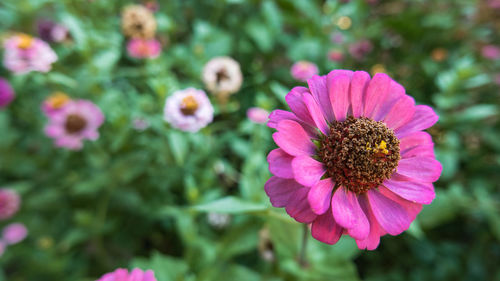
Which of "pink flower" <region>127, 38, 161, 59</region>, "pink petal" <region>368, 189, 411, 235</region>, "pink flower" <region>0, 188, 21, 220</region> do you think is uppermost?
"pink flower" <region>127, 38, 161, 59</region>

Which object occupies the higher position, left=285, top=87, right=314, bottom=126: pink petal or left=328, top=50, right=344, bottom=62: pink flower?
left=285, top=87, right=314, bottom=126: pink petal

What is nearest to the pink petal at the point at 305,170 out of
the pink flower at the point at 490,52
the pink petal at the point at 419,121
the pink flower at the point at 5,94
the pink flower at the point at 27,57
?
the pink petal at the point at 419,121

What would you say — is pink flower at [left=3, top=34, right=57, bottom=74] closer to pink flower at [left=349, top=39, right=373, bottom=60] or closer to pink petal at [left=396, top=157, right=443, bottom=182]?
pink petal at [left=396, top=157, right=443, bottom=182]

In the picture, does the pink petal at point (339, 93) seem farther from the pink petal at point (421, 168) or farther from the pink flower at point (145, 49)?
the pink flower at point (145, 49)

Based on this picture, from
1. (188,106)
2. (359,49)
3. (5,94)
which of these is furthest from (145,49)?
(359,49)

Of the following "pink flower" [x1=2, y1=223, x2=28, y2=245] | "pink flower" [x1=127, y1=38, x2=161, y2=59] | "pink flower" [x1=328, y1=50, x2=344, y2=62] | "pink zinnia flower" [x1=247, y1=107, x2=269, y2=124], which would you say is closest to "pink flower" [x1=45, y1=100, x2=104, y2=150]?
"pink flower" [x1=127, y1=38, x2=161, y2=59]

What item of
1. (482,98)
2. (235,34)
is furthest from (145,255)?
(482,98)

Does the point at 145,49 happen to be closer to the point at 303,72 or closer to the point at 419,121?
the point at 303,72
